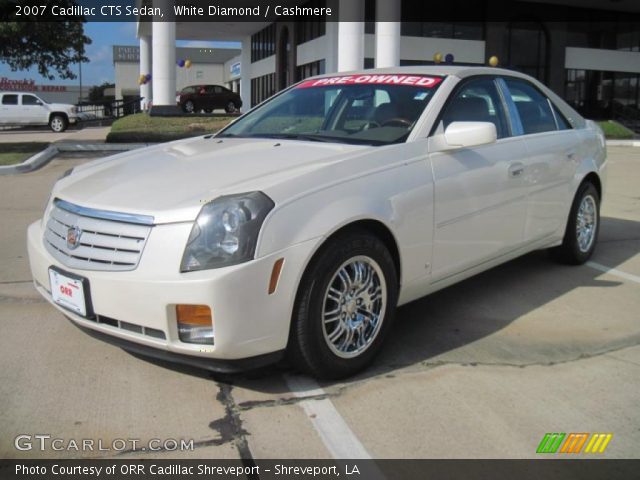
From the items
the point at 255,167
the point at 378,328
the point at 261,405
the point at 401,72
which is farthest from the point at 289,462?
the point at 401,72

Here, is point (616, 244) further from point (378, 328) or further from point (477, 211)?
point (378, 328)

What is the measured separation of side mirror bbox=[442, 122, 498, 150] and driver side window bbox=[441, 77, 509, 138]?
0.77ft

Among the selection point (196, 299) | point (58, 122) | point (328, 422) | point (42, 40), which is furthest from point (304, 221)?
point (58, 122)

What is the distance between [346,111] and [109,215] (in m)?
1.90

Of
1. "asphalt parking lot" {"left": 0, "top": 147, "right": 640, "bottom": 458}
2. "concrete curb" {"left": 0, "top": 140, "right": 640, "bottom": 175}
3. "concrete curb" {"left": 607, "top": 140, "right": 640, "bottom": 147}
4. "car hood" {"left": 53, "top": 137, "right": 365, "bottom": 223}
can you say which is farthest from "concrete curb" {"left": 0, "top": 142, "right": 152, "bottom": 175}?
"concrete curb" {"left": 607, "top": 140, "right": 640, "bottom": 147}

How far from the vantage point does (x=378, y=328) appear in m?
3.47

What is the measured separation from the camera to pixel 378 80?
439cm

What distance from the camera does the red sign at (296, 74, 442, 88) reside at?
4.17 meters

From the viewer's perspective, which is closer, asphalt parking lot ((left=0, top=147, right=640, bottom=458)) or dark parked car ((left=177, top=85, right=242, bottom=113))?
asphalt parking lot ((left=0, top=147, right=640, bottom=458))

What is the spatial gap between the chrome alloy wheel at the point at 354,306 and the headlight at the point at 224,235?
526 mm

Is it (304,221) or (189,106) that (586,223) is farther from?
(189,106)

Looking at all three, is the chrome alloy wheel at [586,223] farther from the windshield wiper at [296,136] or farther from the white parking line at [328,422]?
the white parking line at [328,422]

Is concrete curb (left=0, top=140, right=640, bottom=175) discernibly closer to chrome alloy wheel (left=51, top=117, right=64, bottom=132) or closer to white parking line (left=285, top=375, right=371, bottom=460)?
white parking line (left=285, top=375, right=371, bottom=460)

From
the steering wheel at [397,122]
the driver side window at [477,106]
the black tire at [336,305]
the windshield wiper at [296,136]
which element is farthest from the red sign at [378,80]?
the black tire at [336,305]
